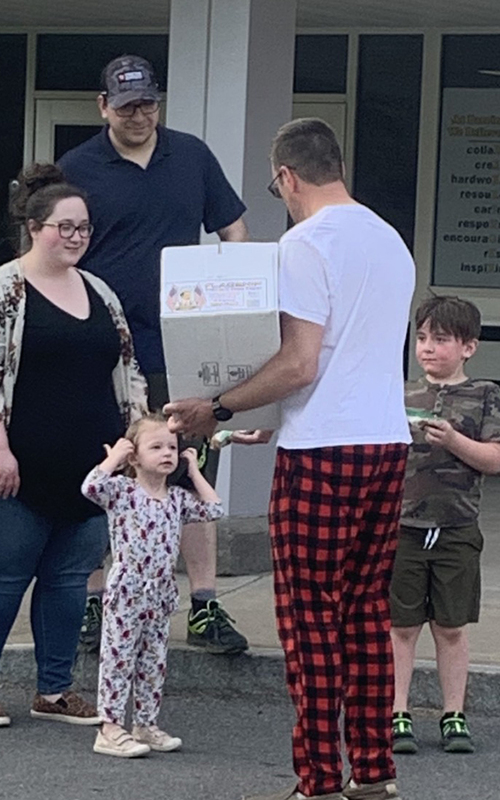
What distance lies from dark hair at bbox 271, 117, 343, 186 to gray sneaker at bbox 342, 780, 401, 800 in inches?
61.7

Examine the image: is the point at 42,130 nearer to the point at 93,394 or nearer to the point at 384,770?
the point at 93,394

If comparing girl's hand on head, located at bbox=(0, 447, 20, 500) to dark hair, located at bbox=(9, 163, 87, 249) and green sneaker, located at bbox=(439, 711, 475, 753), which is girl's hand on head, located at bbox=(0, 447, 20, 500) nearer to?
dark hair, located at bbox=(9, 163, 87, 249)

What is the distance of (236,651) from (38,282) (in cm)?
153

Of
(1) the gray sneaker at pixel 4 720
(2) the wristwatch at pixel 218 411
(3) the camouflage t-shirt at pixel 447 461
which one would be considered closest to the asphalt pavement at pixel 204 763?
(1) the gray sneaker at pixel 4 720

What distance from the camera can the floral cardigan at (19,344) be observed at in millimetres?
5469

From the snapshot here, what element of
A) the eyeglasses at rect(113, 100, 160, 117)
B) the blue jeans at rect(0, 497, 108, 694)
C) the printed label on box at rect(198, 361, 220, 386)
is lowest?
the blue jeans at rect(0, 497, 108, 694)

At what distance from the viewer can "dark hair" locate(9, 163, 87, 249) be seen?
557 centimetres

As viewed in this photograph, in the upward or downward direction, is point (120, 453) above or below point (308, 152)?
below

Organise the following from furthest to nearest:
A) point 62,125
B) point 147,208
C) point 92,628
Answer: point 62,125
point 92,628
point 147,208

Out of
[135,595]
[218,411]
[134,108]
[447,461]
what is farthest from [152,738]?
[134,108]

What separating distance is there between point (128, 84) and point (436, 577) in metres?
1.92

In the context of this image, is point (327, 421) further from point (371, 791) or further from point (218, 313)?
point (371, 791)

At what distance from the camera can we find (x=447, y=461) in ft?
18.1

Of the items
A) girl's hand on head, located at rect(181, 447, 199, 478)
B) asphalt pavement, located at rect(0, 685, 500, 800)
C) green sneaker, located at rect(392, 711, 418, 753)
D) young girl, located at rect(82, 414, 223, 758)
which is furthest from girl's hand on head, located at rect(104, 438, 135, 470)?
green sneaker, located at rect(392, 711, 418, 753)
